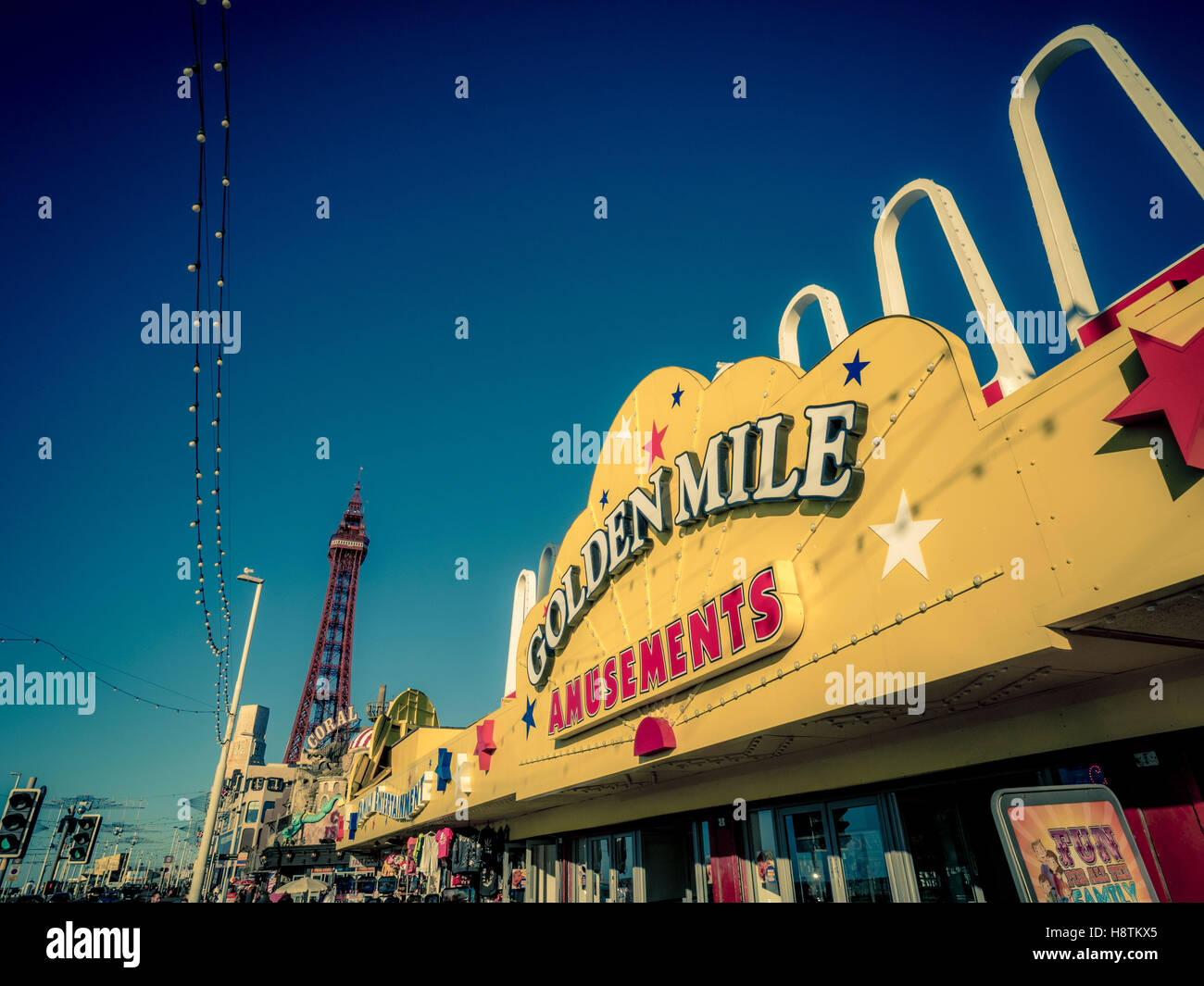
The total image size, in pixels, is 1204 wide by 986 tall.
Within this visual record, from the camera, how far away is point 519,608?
1662 cm

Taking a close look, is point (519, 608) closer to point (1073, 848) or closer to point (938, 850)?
point (938, 850)

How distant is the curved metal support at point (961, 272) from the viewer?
5715mm

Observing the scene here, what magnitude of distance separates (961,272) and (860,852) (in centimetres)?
662

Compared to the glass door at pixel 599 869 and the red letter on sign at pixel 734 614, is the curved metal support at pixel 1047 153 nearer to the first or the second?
the red letter on sign at pixel 734 614

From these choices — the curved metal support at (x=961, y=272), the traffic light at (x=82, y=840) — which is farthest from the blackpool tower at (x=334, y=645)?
the curved metal support at (x=961, y=272)

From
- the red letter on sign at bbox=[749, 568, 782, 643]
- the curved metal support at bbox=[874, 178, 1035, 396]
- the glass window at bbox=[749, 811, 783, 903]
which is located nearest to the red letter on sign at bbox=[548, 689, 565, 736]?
the glass window at bbox=[749, 811, 783, 903]

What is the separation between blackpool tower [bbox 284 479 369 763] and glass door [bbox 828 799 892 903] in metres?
89.3

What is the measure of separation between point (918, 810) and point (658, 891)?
6.71 metres

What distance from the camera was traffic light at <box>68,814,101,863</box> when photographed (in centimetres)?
1130

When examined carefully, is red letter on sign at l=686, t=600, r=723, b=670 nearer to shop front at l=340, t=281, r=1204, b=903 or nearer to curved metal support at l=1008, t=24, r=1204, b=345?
shop front at l=340, t=281, r=1204, b=903

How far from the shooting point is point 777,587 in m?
6.92

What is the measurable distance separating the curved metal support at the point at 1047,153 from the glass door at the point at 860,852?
5.65 m
